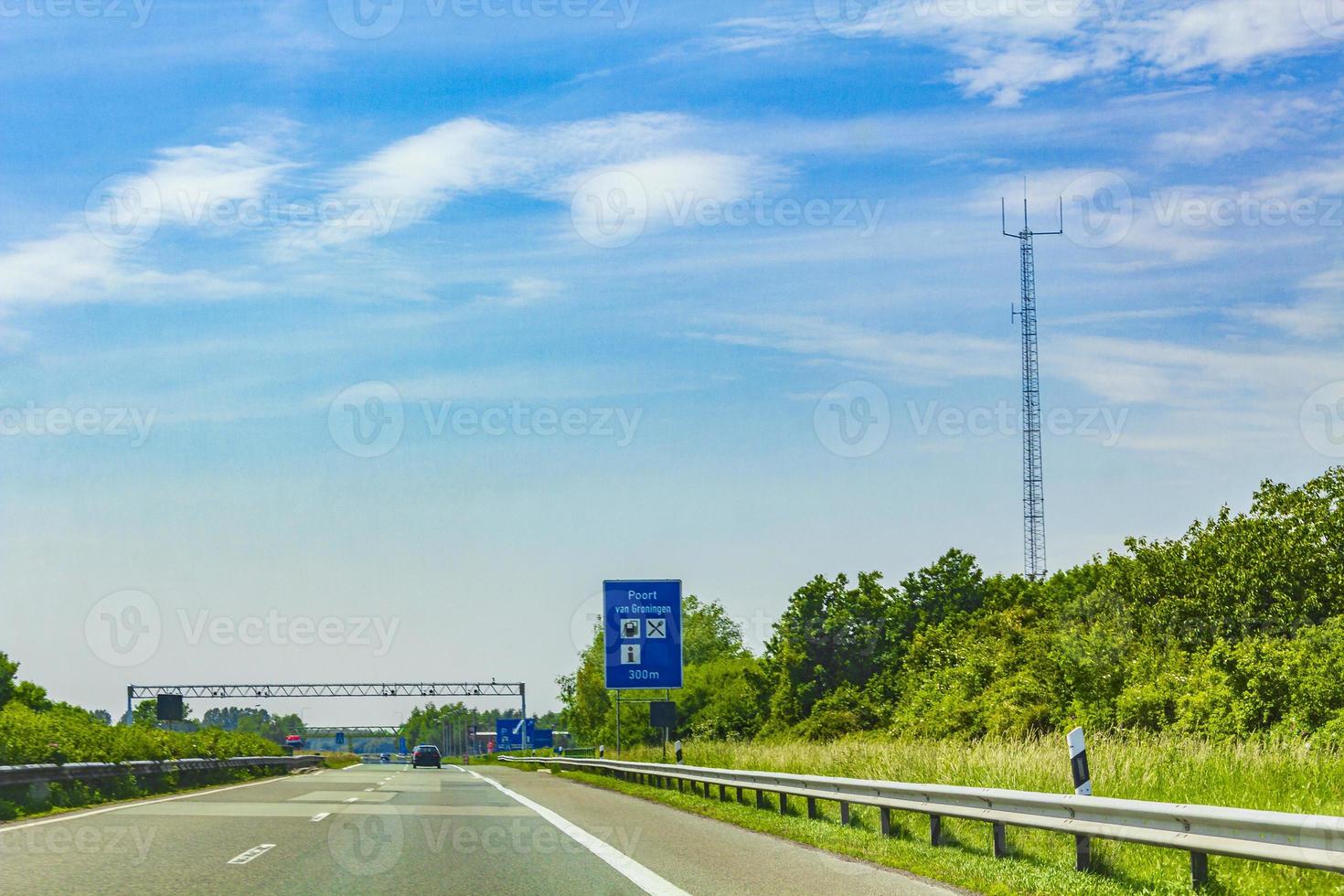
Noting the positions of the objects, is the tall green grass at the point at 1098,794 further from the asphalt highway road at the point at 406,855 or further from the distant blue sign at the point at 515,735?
the distant blue sign at the point at 515,735

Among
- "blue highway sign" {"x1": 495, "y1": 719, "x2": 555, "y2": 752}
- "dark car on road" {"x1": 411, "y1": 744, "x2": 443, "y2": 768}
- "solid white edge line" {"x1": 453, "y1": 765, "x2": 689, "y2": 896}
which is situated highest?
"solid white edge line" {"x1": 453, "y1": 765, "x2": 689, "y2": 896}

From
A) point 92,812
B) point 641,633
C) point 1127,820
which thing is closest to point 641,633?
point 641,633

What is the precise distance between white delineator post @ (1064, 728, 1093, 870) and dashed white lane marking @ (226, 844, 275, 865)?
7162 millimetres

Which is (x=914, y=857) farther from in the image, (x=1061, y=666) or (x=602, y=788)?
(x=1061, y=666)

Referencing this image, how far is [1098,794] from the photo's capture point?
14.8 metres

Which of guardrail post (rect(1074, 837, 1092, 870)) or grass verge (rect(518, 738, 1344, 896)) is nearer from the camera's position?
grass verge (rect(518, 738, 1344, 896))

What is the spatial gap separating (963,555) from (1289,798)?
244 feet

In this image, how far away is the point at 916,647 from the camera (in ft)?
241

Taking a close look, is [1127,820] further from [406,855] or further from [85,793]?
[85,793]

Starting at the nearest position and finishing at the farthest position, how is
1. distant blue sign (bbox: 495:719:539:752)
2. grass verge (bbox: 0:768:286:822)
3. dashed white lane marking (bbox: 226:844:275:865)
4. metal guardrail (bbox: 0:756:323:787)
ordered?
dashed white lane marking (bbox: 226:844:275:865)
grass verge (bbox: 0:768:286:822)
metal guardrail (bbox: 0:756:323:787)
distant blue sign (bbox: 495:719:539:752)

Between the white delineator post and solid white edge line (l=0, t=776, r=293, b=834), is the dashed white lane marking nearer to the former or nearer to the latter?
solid white edge line (l=0, t=776, r=293, b=834)

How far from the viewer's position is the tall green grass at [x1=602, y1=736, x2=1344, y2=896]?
33.8ft

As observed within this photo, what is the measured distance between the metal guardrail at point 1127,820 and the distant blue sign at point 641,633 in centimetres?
2108

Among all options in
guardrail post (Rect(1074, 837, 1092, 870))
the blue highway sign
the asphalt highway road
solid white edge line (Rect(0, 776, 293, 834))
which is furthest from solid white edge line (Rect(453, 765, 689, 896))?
the blue highway sign
